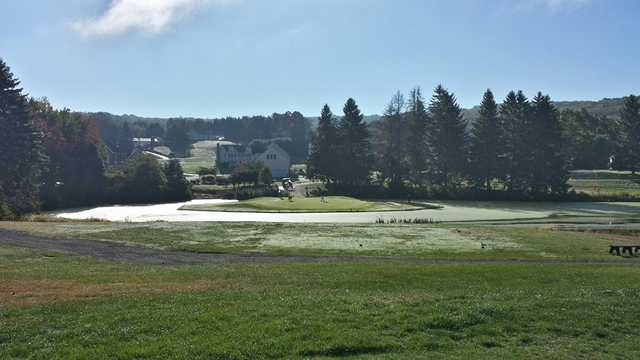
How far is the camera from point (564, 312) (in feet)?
47.3

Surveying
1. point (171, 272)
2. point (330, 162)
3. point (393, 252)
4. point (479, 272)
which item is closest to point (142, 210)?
point (330, 162)

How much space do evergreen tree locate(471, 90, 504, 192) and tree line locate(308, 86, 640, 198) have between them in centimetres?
16

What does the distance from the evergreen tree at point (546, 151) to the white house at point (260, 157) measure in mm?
53744

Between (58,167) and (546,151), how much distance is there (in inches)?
2900

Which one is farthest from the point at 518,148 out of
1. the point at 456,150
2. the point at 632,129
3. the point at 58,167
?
the point at 58,167

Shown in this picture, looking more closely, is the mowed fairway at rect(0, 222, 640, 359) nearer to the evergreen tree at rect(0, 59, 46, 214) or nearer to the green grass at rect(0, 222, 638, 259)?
the green grass at rect(0, 222, 638, 259)

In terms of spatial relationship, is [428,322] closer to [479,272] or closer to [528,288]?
[528,288]

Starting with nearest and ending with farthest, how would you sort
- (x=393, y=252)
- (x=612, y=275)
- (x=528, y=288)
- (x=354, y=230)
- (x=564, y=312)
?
1. (x=564, y=312)
2. (x=528, y=288)
3. (x=612, y=275)
4. (x=393, y=252)
5. (x=354, y=230)

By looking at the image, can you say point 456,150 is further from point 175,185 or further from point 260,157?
point 260,157

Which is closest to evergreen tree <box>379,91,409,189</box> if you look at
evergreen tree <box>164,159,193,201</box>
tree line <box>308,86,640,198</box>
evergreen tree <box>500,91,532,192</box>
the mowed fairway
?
tree line <box>308,86,640,198</box>

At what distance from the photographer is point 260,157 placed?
454ft

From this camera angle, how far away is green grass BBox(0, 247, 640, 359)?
11.7m

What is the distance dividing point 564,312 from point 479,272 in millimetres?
8218

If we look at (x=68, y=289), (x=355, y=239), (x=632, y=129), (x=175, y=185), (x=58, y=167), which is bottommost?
(x=355, y=239)
